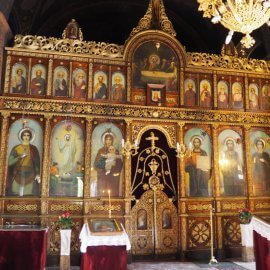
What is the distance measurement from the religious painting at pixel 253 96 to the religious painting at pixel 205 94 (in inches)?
44.2

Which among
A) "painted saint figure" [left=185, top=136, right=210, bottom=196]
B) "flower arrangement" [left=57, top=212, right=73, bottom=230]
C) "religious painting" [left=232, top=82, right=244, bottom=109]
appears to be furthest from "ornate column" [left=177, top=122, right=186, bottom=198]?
"flower arrangement" [left=57, top=212, right=73, bottom=230]

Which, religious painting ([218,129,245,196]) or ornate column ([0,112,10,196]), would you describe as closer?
ornate column ([0,112,10,196])

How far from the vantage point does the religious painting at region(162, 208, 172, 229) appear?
7469mm

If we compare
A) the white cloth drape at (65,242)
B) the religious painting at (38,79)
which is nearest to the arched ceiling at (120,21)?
the religious painting at (38,79)

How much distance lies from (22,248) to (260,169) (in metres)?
5.85

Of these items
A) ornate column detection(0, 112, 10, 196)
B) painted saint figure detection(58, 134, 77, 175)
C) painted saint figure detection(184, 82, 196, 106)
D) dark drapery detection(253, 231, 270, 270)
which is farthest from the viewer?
painted saint figure detection(184, 82, 196, 106)

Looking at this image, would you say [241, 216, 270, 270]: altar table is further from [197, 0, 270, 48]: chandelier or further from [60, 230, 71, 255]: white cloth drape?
[60, 230, 71, 255]: white cloth drape

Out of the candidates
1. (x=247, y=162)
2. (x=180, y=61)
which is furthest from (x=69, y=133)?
(x=247, y=162)

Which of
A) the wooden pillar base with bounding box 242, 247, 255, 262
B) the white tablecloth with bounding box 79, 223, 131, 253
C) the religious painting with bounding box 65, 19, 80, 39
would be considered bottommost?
the wooden pillar base with bounding box 242, 247, 255, 262

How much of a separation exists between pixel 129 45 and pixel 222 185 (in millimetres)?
4037

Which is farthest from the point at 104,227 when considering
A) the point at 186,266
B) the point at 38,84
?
the point at 38,84

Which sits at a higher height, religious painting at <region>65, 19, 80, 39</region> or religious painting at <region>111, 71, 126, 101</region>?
religious painting at <region>65, 19, 80, 39</region>

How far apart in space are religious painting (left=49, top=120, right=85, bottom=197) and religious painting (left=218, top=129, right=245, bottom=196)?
133 inches

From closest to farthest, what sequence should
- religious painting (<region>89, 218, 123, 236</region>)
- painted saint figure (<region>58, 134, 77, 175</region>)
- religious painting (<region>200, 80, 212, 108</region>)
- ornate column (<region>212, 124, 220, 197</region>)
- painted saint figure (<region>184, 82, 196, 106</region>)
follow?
religious painting (<region>89, 218, 123, 236</region>)
painted saint figure (<region>58, 134, 77, 175</region>)
ornate column (<region>212, 124, 220, 197</region>)
painted saint figure (<region>184, 82, 196, 106</region>)
religious painting (<region>200, 80, 212, 108</region>)
